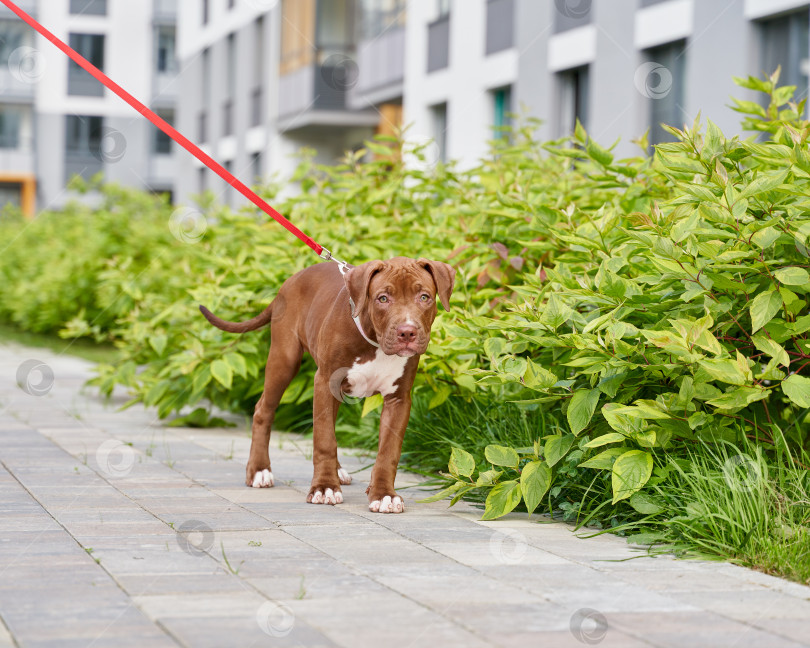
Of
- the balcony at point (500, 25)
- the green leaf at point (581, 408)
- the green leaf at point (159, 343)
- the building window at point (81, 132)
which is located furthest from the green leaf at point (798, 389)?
the building window at point (81, 132)

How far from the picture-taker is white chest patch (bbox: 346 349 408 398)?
5.07m

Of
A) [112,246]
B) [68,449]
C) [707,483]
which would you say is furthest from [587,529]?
[112,246]

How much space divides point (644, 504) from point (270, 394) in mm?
2059

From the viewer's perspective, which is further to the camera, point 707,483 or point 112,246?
point 112,246

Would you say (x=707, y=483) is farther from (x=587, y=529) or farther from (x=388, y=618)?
(x=388, y=618)

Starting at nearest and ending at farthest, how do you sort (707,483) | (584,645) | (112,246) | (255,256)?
(584,645)
(707,483)
(255,256)
(112,246)

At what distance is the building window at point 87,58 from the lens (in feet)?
157

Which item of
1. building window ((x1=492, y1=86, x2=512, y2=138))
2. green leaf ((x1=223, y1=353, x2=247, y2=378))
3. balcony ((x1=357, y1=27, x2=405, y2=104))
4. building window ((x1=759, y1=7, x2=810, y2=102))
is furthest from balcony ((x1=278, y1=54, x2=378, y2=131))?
green leaf ((x1=223, y1=353, x2=247, y2=378))

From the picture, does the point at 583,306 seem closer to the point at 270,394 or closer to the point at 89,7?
the point at 270,394

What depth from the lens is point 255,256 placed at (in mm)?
8156

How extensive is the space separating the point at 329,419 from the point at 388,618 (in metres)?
1.95

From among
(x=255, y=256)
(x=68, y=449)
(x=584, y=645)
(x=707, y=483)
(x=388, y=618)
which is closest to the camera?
(x=584, y=645)

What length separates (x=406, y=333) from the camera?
464cm

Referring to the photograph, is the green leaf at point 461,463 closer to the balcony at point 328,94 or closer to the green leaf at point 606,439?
the green leaf at point 606,439
